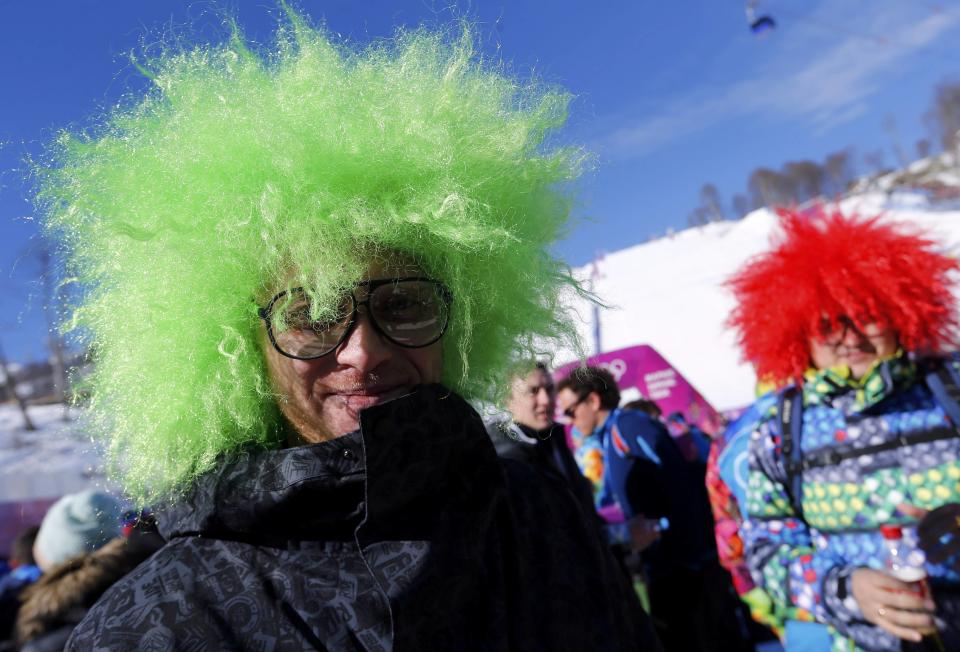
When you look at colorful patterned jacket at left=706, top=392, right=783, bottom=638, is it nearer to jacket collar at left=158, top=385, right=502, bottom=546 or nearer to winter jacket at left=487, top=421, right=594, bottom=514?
winter jacket at left=487, top=421, right=594, bottom=514

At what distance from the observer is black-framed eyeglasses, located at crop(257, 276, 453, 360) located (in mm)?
1217

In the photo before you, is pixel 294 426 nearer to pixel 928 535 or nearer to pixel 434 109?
pixel 434 109

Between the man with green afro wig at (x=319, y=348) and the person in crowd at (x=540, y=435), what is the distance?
1.32 metres

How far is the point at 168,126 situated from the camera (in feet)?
4.49

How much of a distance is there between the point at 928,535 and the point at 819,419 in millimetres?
491

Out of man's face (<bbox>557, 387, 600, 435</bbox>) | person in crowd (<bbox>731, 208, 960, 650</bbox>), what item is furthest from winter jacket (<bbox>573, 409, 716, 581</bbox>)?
person in crowd (<bbox>731, 208, 960, 650</bbox>)

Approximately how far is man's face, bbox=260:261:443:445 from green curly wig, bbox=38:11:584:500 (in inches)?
3.0

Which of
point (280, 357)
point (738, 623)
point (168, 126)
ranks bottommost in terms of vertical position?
point (738, 623)

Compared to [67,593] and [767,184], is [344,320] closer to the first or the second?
[67,593]

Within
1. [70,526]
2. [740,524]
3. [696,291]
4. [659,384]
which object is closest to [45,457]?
[659,384]

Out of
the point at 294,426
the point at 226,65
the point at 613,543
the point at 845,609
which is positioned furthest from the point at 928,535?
the point at 226,65

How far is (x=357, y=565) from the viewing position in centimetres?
111

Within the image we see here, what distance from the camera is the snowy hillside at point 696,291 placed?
30.0ft

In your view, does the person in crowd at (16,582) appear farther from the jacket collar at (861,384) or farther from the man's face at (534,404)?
the jacket collar at (861,384)
